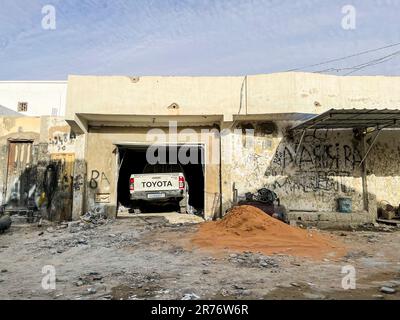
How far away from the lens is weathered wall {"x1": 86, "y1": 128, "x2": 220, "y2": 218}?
472 inches

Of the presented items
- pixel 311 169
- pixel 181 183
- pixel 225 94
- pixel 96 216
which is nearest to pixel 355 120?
pixel 311 169

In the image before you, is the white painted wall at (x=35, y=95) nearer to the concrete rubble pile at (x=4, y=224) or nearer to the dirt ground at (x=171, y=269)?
the concrete rubble pile at (x=4, y=224)

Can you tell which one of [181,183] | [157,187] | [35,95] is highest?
[35,95]

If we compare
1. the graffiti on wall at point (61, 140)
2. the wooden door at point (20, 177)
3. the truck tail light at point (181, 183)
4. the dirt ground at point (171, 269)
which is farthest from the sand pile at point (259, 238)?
the wooden door at point (20, 177)

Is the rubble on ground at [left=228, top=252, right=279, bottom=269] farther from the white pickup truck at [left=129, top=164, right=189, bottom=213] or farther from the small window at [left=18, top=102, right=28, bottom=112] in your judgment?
the small window at [left=18, top=102, right=28, bottom=112]

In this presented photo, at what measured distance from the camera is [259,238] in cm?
756

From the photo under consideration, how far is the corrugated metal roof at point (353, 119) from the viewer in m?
9.24

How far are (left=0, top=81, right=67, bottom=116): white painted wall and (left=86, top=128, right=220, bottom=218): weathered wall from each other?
43.9ft

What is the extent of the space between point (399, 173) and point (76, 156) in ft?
38.5

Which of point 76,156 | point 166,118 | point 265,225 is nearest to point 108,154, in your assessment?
point 76,156

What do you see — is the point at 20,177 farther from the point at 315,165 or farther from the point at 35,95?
the point at 35,95

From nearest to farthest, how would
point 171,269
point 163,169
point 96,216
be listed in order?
point 171,269 < point 96,216 < point 163,169

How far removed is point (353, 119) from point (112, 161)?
27.4 feet

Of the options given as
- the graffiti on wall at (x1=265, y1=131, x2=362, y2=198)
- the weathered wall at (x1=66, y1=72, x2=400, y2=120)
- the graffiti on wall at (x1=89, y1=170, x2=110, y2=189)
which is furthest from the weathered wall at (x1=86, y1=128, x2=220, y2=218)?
the graffiti on wall at (x1=265, y1=131, x2=362, y2=198)
